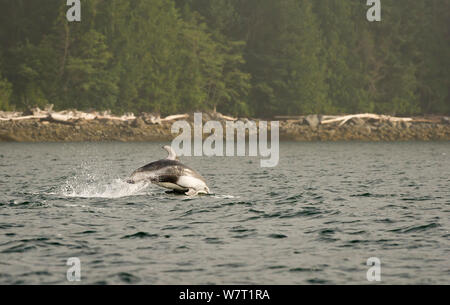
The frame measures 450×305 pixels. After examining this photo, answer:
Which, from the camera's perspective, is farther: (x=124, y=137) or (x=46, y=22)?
(x=46, y=22)

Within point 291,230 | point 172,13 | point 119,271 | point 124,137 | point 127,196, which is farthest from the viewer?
point 172,13

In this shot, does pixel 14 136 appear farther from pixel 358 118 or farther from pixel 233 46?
pixel 358 118

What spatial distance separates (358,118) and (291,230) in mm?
65348

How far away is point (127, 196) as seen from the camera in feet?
74.7

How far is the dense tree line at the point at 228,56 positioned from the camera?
75000 millimetres

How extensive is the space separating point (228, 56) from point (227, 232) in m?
69.0

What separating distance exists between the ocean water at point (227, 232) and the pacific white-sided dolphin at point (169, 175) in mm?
511

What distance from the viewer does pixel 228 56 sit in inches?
3310

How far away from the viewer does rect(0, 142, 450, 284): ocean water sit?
12.7 m
